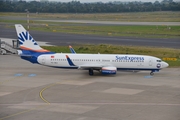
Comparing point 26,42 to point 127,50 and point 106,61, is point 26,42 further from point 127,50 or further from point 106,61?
point 127,50

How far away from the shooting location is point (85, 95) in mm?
44000

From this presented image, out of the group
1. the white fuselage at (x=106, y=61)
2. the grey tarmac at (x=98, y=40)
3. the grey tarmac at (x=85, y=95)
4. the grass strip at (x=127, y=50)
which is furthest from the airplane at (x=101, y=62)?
the grey tarmac at (x=98, y=40)

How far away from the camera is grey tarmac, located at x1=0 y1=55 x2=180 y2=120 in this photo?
35.1 metres

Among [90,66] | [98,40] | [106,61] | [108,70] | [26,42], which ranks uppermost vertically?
[26,42]

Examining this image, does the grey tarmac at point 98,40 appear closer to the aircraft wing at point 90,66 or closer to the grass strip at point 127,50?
the grass strip at point 127,50

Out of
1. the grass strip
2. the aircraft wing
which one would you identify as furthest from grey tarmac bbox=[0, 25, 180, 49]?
→ the aircraft wing

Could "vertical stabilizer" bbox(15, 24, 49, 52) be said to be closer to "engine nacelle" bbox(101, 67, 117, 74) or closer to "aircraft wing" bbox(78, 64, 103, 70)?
"aircraft wing" bbox(78, 64, 103, 70)

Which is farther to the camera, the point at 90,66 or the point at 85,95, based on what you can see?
the point at 90,66

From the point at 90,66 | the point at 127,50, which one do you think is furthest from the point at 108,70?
the point at 127,50

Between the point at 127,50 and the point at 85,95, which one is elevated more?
the point at 85,95

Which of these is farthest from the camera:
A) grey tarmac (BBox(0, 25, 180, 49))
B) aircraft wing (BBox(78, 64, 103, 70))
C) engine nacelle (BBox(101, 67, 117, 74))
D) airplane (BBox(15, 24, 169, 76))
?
grey tarmac (BBox(0, 25, 180, 49))

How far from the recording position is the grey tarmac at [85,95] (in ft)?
115

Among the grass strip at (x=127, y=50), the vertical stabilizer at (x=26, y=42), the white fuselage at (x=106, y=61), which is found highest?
the vertical stabilizer at (x=26, y=42)

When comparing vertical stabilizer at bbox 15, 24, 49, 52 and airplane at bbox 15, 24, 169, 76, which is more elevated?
vertical stabilizer at bbox 15, 24, 49, 52
